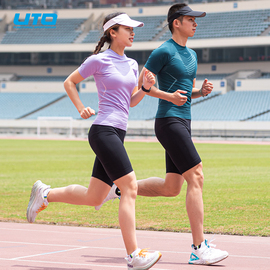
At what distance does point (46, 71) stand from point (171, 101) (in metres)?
63.5

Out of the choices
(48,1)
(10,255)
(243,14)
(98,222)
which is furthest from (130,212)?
(48,1)

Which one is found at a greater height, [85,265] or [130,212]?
[130,212]

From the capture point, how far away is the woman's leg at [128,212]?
4699 mm

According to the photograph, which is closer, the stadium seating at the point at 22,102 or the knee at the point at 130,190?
the knee at the point at 130,190

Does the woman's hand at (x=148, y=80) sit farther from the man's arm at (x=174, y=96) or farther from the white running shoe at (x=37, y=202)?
the white running shoe at (x=37, y=202)

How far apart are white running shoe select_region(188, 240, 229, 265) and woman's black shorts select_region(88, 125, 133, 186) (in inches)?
41.2

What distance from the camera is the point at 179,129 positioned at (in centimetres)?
546

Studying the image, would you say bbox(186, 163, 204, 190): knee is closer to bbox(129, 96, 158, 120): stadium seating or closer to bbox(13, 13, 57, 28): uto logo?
bbox(129, 96, 158, 120): stadium seating

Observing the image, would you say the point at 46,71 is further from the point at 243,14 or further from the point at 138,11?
the point at 243,14

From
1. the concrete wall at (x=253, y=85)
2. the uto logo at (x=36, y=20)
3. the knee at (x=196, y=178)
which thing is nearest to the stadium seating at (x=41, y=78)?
the uto logo at (x=36, y=20)

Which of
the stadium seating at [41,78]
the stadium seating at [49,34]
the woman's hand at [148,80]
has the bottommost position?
the stadium seating at [41,78]

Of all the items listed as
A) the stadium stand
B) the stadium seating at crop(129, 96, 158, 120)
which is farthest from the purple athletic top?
the stadium seating at crop(129, 96, 158, 120)

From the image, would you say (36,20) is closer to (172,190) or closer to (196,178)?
(172,190)

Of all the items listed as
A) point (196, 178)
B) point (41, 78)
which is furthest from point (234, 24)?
point (196, 178)
